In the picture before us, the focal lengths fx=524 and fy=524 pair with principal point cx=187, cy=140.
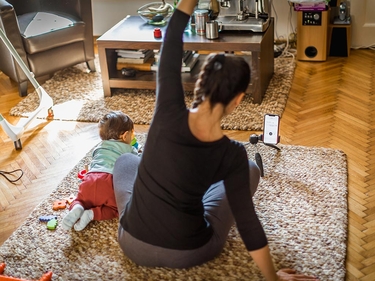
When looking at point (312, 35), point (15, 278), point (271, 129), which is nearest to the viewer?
point (15, 278)

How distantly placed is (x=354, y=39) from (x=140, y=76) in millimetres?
1673

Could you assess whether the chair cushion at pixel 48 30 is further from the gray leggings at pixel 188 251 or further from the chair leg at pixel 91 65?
the gray leggings at pixel 188 251

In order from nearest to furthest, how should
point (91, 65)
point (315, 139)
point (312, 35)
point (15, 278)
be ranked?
point (15, 278) < point (315, 139) < point (312, 35) < point (91, 65)

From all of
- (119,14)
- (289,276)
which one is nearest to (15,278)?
(289,276)

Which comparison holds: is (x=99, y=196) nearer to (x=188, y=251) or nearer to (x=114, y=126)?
(x=114, y=126)

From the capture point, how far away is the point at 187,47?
3.06 m

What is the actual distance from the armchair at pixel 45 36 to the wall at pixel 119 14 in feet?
2.45

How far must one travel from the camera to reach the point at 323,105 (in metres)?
3.06

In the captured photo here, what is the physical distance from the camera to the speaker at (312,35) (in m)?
3.61

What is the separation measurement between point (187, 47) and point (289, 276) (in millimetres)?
1739

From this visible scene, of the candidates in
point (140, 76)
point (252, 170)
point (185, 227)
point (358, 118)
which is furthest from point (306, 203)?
point (140, 76)

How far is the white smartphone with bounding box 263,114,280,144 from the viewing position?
241cm

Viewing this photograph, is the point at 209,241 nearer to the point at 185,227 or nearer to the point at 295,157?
the point at 185,227

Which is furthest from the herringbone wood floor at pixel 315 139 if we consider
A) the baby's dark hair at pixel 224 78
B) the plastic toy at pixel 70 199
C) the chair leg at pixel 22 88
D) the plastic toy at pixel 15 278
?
the baby's dark hair at pixel 224 78
